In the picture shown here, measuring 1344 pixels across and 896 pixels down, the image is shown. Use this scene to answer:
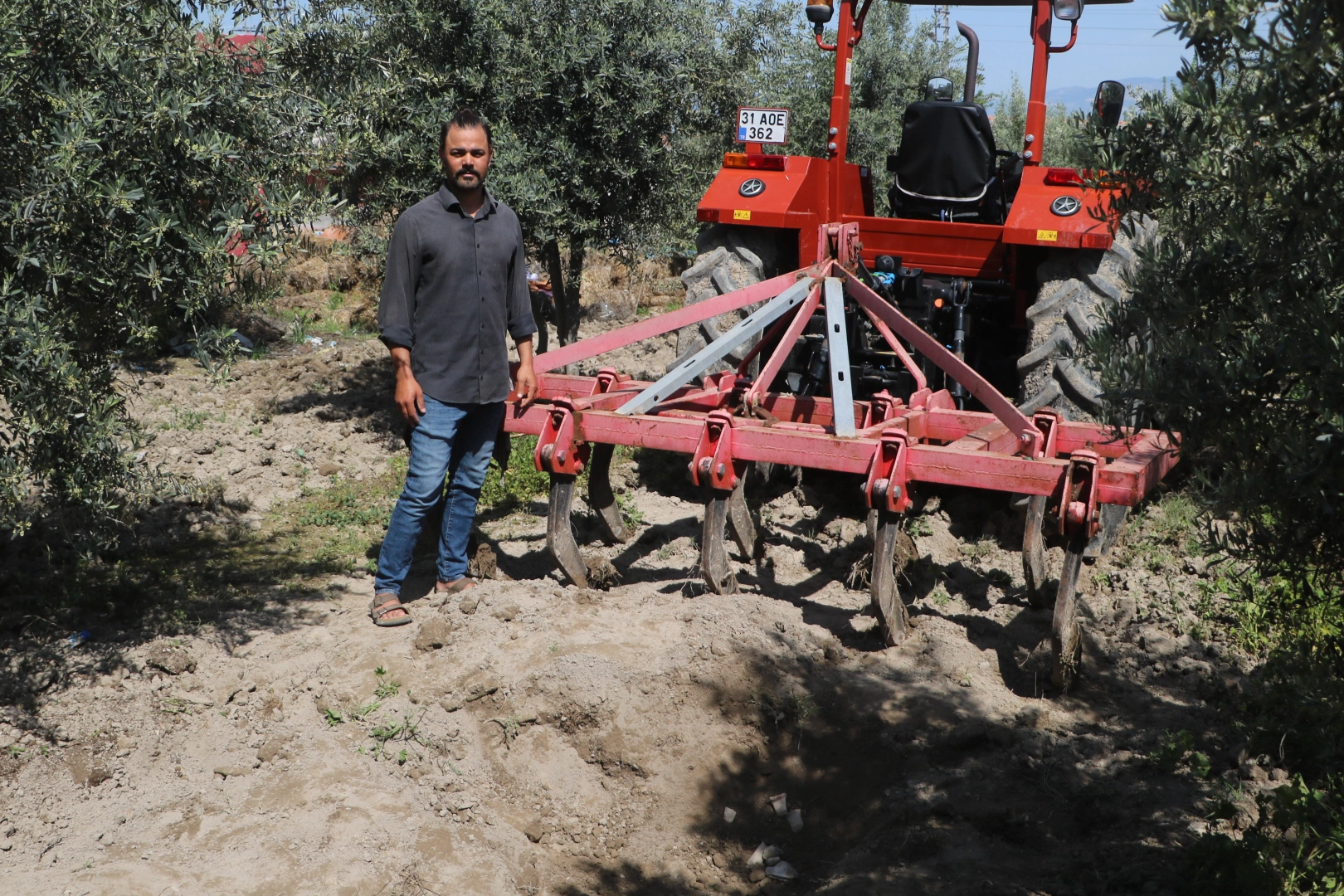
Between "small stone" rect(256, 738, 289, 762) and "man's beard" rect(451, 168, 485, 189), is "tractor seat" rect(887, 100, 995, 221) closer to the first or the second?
Result: "man's beard" rect(451, 168, 485, 189)

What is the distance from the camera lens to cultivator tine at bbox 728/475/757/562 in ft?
17.2

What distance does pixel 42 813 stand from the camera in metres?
3.23

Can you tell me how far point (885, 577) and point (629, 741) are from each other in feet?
3.84

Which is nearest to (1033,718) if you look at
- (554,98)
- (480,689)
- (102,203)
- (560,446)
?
(480,689)

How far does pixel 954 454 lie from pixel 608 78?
401 centimetres

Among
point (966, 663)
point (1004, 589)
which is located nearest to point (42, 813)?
point (966, 663)

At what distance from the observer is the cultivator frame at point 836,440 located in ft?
13.3

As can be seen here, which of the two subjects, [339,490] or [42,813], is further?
[339,490]

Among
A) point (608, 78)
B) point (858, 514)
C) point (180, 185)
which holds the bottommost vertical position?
point (858, 514)

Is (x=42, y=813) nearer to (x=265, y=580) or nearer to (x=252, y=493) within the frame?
(x=265, y=580)

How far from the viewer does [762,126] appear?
6074mm

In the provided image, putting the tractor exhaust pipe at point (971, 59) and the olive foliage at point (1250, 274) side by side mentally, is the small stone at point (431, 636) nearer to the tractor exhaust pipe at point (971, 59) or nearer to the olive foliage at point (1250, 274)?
the olive foliage at point (1250, 274)

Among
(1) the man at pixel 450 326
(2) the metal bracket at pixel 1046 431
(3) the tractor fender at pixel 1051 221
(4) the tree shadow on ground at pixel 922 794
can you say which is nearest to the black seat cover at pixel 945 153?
(3) the tractor fender at pixel 1051 221

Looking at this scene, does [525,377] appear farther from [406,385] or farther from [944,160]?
[944,160]
